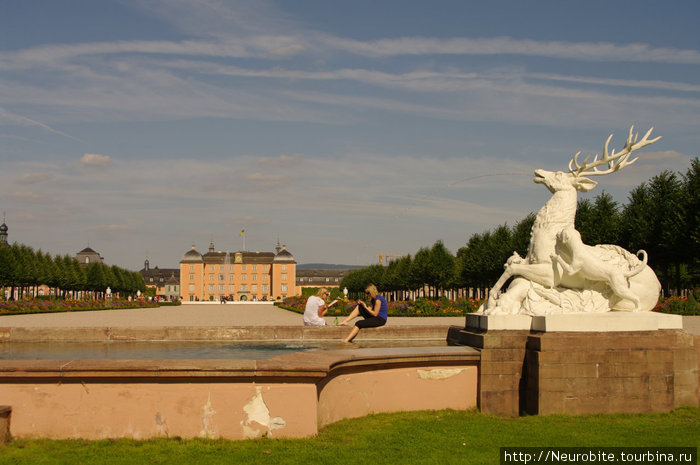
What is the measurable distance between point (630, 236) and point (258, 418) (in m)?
33.5

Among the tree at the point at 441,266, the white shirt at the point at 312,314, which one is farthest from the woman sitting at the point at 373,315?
the tree at the point at 441,266

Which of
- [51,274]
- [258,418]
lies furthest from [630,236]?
[51,274]

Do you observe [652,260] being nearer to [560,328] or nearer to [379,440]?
[560,328]

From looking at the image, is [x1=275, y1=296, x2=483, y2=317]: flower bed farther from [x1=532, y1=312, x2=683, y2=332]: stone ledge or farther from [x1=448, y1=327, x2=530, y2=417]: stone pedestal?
[x1=532, y1=312, x2=683, y2=332]: stone ledge

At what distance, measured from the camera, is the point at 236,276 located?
147250 mm

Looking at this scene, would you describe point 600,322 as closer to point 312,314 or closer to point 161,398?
point 161,398

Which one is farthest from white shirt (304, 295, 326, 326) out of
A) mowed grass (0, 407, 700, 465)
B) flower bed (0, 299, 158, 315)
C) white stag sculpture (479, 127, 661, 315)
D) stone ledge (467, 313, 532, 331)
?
flower bed (0, 299, 158, 315)

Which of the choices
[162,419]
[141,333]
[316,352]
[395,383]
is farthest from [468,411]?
[141,333]

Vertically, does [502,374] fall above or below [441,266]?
below

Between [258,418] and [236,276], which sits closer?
[258,418]

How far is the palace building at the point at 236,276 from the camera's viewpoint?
142625 mm

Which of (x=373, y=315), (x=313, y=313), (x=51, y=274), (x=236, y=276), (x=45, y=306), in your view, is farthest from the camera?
(x=236, y=276)

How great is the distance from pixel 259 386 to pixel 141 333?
599cm

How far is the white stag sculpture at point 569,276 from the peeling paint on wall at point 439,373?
1.07 m
